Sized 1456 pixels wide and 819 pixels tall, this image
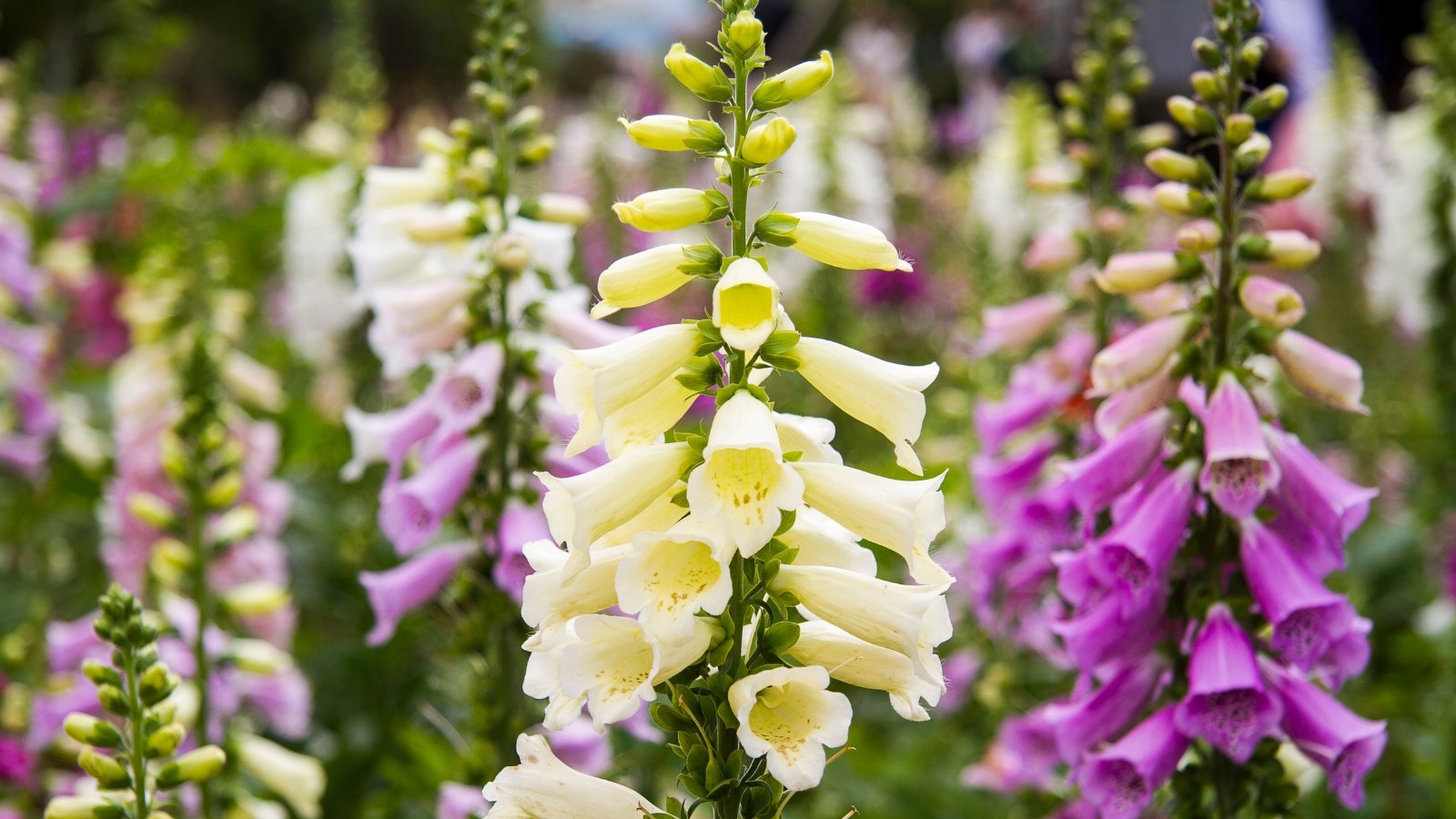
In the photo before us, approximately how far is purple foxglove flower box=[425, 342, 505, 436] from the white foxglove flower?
3.03 feet

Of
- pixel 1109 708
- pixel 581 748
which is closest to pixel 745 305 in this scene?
pixel 1109 708

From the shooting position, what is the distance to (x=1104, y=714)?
6.46 ft

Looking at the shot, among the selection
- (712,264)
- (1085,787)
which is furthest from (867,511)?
(1085,787)

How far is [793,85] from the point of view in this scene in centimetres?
139

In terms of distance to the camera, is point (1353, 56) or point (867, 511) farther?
point (1353, 56)

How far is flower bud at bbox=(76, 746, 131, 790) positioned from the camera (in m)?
1.52

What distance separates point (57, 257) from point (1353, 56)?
568cm

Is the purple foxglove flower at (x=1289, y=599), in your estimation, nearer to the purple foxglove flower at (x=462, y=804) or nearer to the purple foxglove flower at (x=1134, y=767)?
the purple foxglove flower at (x=1134, y=767)

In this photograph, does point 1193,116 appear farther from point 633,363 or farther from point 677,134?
point 633,363

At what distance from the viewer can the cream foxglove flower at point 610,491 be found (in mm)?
1308

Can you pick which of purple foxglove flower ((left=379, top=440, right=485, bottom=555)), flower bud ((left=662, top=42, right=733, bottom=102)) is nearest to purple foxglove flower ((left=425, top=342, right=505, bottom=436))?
purple foxglove flower ((left=379, top=440, right=485, bottom=555))

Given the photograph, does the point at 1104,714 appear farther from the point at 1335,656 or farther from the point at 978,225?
the point at 978,225

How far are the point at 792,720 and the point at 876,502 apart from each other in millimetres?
226

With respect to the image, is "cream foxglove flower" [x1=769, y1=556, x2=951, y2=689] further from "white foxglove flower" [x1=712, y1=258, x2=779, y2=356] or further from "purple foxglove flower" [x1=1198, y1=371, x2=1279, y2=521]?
"purple foxglove flower" [x1=1198, y1=371, x2=1279, y2=521]
